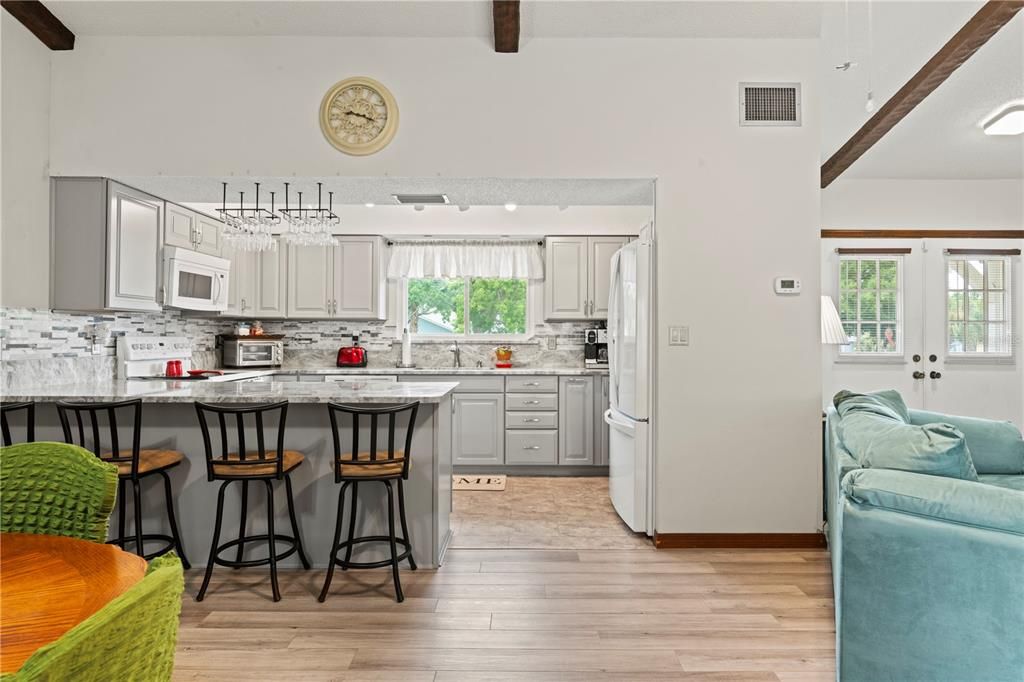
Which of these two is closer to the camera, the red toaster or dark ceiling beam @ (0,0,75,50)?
dark ceiling beam @ (0,0,75,50)

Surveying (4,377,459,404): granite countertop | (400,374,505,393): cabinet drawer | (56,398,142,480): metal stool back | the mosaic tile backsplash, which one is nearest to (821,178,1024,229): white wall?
the mosaic tile backsplash

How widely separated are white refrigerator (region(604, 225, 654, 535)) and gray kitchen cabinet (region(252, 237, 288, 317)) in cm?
333

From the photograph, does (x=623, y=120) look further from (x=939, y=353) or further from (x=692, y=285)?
(x=939, y=353)

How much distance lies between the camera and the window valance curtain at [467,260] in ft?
20.1

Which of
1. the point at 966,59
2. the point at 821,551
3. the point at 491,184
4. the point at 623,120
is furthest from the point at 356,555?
the point at 966,59

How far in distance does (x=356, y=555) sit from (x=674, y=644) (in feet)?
5.58

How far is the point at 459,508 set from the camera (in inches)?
171

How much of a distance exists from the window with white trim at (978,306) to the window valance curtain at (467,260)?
12.9ft

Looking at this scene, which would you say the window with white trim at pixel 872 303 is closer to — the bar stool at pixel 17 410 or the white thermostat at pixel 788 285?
the white thermostat at pixel 788 285

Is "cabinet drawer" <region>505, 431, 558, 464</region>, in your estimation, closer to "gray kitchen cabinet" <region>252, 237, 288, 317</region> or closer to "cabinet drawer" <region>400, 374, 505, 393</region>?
"cabinet drawer" <region>400, 374, 505, 393</region>

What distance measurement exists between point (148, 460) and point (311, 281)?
304 centimetres

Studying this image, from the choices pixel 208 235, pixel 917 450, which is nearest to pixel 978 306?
pixel 917 450

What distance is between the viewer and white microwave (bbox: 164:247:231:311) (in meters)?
4.33

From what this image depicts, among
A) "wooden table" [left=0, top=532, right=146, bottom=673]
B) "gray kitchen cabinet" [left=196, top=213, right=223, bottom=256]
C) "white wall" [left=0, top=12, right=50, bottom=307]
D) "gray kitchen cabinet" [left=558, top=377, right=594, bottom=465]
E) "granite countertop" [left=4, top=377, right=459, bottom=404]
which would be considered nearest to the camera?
"wooden table" [left=0, top=532, right=146, bottom=673]
